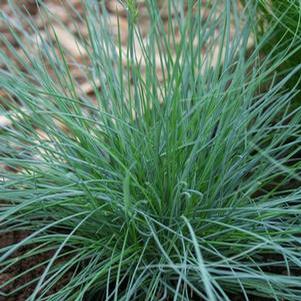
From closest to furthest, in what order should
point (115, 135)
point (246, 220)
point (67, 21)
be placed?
1. point (246, 220)
2. point (115, 135)
3. point (67, 21)

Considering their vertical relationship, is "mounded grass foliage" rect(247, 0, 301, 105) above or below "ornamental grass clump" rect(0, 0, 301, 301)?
above

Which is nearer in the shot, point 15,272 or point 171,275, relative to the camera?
point 171,275

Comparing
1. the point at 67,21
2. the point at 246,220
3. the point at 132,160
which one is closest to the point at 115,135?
the point at 132,160

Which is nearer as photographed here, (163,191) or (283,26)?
(163,191)

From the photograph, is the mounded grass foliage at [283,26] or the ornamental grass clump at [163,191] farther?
the mounded grass foliage at [283,26]

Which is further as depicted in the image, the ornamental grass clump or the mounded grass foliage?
the mounded grass foliage

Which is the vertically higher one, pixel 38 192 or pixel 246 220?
pixel 38 192

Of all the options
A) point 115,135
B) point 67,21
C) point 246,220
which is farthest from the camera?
point 67,21

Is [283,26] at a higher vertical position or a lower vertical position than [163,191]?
higher

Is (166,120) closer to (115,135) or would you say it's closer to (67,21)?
(115,135)

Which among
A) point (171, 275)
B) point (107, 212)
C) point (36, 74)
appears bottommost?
point (171, 275)

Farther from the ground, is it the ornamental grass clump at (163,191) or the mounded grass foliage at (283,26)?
the mounded grass foliage at (283,26)
